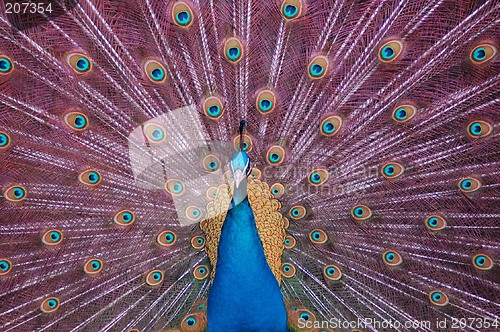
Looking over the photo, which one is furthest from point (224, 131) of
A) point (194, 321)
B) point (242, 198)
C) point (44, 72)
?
point (194, 321)

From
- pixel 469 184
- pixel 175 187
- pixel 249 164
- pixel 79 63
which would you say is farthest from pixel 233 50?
pixel 469 184

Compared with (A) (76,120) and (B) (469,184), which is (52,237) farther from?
(B) (469,184)

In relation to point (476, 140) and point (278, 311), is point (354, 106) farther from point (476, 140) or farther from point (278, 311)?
point (278, 311)

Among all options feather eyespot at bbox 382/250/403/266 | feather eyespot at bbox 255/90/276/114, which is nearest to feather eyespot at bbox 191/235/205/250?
feather eyespot at bbox 255/90/276/114

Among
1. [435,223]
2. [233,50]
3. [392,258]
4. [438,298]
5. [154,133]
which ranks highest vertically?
[233,50]

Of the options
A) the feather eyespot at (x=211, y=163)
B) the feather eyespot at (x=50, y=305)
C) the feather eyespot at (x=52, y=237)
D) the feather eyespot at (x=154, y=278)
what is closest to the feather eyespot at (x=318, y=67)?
the feather eyespot at (x=211, y=163)

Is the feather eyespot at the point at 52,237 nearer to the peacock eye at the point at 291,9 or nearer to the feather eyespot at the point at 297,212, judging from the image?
the feather eyespot at the point at 297,212

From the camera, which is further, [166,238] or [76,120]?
[166,238]
